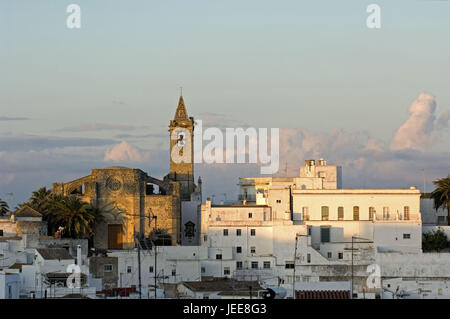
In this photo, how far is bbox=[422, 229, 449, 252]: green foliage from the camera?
6644 cm

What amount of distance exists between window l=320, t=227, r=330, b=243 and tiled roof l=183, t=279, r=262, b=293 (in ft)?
31.0

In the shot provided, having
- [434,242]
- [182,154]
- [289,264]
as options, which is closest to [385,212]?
[434,242]

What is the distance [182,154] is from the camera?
79.1 m

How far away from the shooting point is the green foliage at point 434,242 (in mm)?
66438

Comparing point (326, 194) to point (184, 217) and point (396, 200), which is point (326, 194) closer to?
point (396, 200)

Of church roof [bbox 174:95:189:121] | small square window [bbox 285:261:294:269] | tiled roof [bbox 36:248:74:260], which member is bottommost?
small square window [bbox 285:261:294:269]

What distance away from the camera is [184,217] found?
241 feet

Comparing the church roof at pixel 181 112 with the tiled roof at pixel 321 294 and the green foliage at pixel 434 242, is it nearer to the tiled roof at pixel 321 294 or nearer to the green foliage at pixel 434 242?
the green foliage at pixel 434 242

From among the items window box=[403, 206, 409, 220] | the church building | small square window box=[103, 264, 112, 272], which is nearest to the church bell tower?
the church building

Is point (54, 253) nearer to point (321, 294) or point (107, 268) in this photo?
point (107, 268)

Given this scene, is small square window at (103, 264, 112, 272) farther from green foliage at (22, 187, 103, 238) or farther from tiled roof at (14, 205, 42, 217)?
tiled roof at (14, 205, 42, 217)

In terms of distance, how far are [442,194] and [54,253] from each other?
92.3ft
